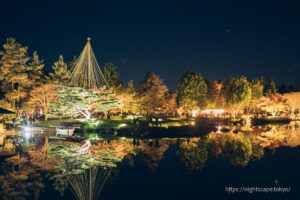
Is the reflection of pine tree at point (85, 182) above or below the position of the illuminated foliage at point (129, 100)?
below

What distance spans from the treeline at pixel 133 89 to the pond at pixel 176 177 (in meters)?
25.9

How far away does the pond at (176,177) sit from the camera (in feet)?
49.9

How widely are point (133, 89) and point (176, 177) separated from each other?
47.1 m

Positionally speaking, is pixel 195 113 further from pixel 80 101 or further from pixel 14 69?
pixel 14 69

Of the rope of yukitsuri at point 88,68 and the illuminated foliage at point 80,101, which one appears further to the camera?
the rope of yukitsuri at point 88,68

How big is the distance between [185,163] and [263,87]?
6794 cm

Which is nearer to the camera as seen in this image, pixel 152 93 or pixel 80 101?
pixel 80 101

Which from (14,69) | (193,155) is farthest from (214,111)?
(193,155)

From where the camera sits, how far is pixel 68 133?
38.3 meters

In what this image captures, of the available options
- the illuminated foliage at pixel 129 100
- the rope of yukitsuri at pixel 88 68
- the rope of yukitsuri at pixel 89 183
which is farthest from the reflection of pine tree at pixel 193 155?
the illuminated foliage at pixel 129 100

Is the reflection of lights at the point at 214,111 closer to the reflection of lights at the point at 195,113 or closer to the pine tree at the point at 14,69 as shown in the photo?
the reflection of lights at the point at 195,113

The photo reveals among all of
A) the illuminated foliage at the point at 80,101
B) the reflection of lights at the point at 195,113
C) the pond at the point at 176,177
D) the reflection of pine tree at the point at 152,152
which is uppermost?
the illuminated foliage at the point at 80,101

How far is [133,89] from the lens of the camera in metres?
65.1

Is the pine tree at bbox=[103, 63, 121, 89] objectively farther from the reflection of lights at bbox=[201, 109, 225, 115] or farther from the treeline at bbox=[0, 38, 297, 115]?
the reflection of lights at bbox=[201, 109, 225, 115]
